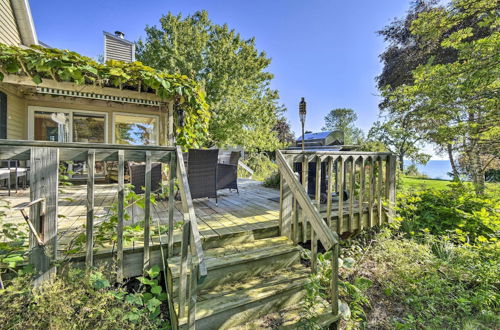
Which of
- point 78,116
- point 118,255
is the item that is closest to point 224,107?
point 78,116

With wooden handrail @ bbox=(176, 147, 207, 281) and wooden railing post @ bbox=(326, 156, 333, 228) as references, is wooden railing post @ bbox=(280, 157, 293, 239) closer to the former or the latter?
wooden railing post @ bbox=(326, 156, 333, 228)

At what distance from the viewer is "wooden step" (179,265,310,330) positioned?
1.70 meters

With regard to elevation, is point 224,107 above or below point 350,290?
above

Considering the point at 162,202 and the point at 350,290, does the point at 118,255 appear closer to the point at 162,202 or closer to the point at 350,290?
the point at 162,202

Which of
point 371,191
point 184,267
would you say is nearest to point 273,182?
point 371,191

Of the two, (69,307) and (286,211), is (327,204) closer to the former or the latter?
(286,211)

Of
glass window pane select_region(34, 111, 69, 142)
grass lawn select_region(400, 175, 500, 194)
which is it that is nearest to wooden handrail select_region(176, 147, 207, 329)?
grass lawn select_region(400, 175, 500, 194)

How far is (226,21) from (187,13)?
2711 millimetres

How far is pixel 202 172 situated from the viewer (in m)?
3.47

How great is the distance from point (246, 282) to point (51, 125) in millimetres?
7215

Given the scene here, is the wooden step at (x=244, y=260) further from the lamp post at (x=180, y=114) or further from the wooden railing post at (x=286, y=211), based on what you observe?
the lamp post at (x=180, y=114)

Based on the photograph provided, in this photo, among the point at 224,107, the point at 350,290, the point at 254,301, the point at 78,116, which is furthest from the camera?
the point at 224,107

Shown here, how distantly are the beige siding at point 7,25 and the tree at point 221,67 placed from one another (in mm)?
6968

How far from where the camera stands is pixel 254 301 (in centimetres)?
185
